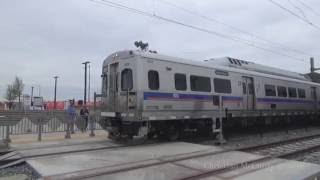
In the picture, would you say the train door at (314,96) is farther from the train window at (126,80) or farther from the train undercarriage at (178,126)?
the train window at (126,80)

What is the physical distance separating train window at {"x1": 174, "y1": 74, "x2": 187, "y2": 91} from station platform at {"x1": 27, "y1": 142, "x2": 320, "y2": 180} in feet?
11.6

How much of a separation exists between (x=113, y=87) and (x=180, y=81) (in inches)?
104

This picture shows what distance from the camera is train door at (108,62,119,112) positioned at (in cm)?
1662

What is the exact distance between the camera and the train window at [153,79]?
15.9 metres

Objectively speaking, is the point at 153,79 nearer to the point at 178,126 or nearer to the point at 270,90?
the point at 178,126

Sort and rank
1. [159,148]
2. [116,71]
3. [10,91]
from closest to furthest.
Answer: [159,148] → [116,71] → [10,91]

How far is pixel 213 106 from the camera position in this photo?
18.9 m

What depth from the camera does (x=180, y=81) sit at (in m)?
17.2

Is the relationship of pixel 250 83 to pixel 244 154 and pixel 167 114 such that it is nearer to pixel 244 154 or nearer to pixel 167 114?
pixel 167 114

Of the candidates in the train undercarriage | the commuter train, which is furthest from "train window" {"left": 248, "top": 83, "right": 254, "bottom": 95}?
the train undercarriage

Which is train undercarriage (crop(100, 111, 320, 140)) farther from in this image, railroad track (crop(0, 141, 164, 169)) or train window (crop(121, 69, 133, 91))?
train window (crop(121, 69, 133, 91))

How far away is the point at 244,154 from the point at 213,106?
5.12 meters

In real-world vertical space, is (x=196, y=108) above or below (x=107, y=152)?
above

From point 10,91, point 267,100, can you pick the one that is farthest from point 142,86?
point 10,91
